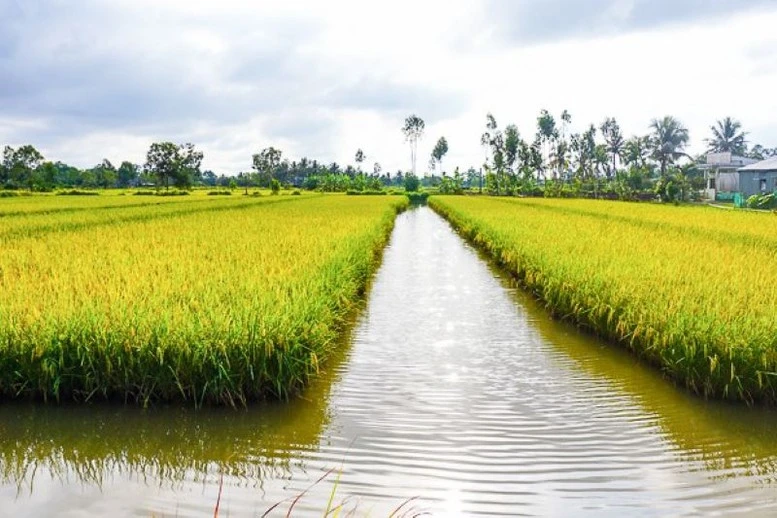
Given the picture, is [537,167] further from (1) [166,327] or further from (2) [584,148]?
(1) [166,327]

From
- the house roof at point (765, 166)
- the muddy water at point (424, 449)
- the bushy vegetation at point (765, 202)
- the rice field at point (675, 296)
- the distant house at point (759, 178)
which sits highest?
the house roof at point (765, 166)

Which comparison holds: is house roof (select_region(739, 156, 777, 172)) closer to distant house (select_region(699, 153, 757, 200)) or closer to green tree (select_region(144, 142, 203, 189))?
distant house (select_region(699, 153, 757, 200))

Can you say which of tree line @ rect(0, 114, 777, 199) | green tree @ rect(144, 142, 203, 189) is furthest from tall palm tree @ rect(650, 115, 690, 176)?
green tree @ rect(144, 142, 203, 189)

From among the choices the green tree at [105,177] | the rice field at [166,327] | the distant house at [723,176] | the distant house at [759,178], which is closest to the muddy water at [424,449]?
the rice field at [166,327]

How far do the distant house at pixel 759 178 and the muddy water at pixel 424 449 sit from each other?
45.8m

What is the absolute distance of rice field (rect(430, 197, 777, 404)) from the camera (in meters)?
5.44

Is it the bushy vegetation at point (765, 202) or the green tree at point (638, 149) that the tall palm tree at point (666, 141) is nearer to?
the green tree at point (638, 149)

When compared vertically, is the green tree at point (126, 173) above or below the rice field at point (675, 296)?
above

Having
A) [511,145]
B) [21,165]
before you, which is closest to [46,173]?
[21,165]

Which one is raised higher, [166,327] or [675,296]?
[166,327]

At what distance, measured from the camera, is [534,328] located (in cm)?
835

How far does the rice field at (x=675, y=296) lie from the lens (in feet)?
17.8

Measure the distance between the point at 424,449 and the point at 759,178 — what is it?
50.6 metres

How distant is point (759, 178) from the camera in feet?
156
